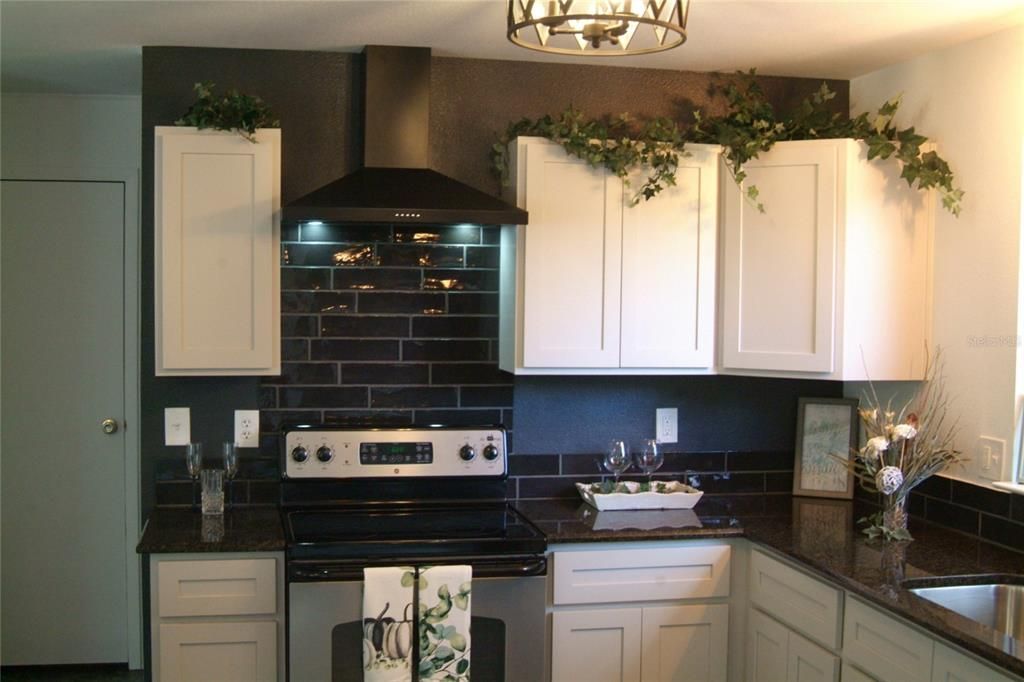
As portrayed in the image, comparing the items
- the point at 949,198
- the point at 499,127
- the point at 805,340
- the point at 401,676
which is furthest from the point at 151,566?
the point at 949,198

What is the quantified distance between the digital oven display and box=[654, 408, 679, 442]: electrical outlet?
2.70 feet

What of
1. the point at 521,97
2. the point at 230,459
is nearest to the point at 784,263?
the point at 521,97

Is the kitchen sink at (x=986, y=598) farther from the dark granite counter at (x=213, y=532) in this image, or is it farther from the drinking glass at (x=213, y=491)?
the drinking glass at (x=213, y=491)

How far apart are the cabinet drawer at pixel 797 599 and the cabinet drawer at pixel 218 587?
1406 millimetres

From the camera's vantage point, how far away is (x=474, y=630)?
306 cm

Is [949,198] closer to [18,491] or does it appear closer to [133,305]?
[133,305]

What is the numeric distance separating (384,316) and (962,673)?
6.74 feet

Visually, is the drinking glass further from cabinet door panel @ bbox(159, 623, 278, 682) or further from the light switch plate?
cabinet door panel @ bbox(159, 623, 278, 682)

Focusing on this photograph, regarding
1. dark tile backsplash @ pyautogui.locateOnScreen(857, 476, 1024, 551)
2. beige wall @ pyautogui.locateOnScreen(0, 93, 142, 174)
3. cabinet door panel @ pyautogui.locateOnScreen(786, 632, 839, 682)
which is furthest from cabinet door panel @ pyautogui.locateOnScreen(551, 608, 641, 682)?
beige wall @ pyautogui.locateOnScreen(0, 93, 142, 174)

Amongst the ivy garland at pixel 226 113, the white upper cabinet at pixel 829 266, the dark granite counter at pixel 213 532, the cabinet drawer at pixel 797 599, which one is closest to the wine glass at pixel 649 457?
the white upper cabinet at pixel 829 266

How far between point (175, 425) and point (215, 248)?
25.7 inches

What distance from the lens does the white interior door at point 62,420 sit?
4.24m

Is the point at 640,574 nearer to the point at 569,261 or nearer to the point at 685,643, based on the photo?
the point at 685,643

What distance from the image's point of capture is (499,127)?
3.60m
